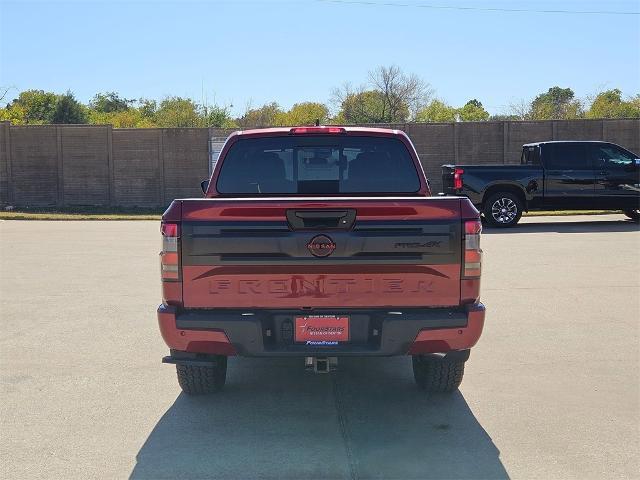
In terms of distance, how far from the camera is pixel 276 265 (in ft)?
15.1

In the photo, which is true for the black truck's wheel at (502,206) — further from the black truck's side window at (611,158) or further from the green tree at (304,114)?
the green tree at (304,114)

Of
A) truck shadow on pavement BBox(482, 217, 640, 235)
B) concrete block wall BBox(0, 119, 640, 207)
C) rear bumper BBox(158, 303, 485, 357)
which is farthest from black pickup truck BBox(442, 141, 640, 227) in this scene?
rear bumper BBox(158, 303, 485, 357)

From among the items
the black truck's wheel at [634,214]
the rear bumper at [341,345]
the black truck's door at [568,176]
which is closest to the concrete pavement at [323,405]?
the rear bumper at [341,345]

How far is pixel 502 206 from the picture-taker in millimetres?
17609

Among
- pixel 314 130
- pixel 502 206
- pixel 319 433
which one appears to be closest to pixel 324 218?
pixel 319 433

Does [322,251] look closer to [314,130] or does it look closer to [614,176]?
[314,130]

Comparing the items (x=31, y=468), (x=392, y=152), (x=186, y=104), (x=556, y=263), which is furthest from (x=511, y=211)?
(x=186, y=104)

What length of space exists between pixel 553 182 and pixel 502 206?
1.31 meters

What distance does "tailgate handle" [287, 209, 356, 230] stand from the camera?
463cm

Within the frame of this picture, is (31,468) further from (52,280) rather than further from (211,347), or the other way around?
(52,280)

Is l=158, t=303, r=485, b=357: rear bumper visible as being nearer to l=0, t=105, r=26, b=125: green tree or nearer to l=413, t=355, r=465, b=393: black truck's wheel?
l=413, t=355, r=465, b=393: black truck's wheel

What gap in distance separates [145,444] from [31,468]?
68 cm

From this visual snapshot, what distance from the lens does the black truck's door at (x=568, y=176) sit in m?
17.5

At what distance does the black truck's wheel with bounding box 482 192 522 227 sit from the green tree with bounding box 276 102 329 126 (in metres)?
35.7
